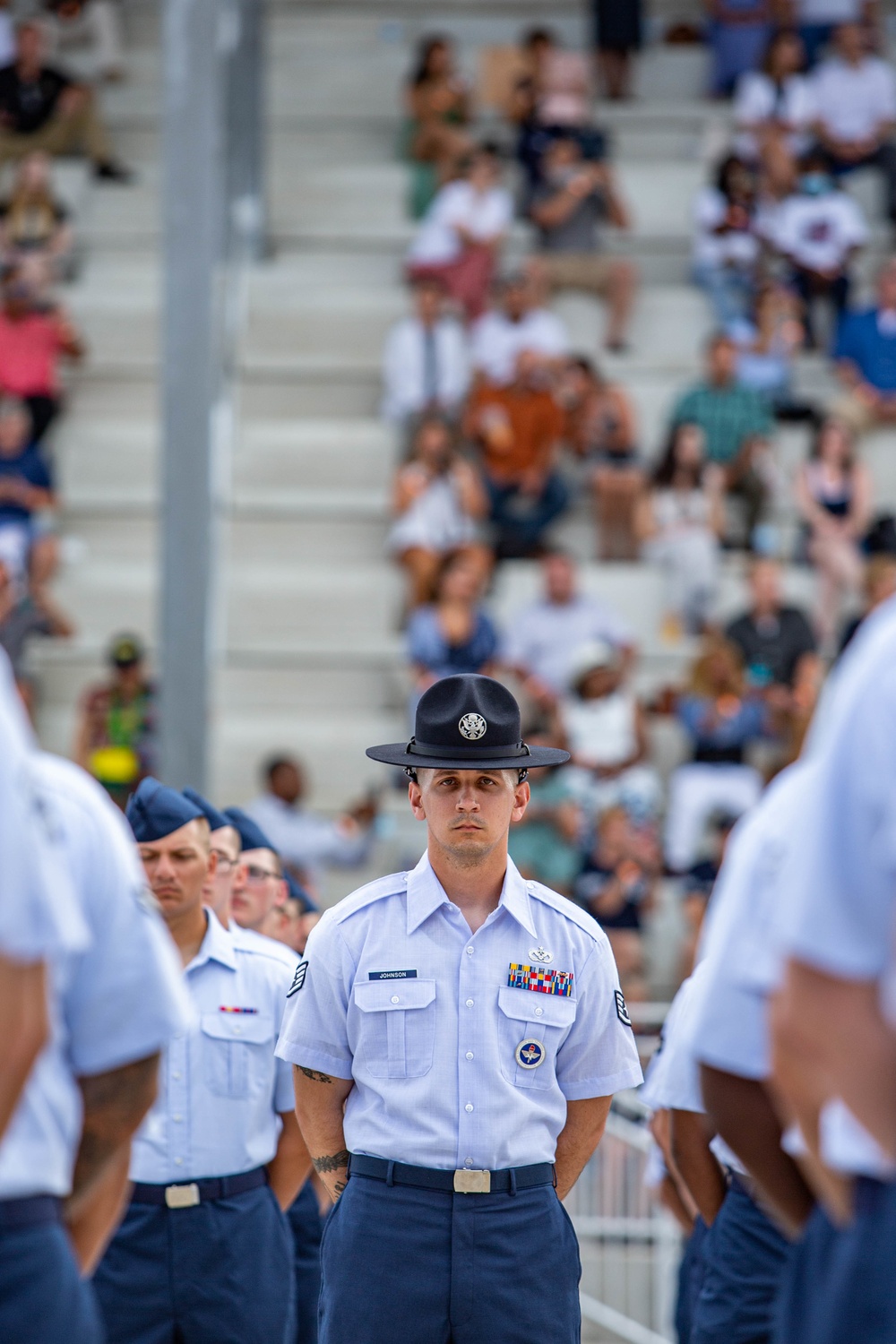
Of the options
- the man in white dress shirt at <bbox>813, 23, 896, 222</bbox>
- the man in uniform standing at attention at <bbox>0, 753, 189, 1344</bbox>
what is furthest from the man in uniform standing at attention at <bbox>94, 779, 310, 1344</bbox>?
the man in white dress shirt at <bbox>813, 23, 896, 222</bbox>

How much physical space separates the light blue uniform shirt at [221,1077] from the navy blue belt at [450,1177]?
1.95 ft

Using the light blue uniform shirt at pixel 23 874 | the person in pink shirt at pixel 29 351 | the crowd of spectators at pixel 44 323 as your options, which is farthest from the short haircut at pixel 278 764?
the light blue uniform shirt at pixel 23 874

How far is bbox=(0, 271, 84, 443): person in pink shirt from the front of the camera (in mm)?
13492

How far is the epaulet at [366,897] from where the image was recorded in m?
3.91

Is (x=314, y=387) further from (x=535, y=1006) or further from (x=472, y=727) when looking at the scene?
(x=535, y=1006)

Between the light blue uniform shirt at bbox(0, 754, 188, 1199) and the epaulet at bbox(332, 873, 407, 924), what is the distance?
4.61 ft

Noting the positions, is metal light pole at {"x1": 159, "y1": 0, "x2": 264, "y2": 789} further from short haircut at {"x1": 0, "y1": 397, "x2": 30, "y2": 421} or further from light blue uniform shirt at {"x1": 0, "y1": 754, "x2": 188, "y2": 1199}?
light blue uniform shirt at {"x1": 0, "y1": 754, "x2": 188, "y2": 1199}

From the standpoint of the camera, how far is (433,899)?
3879 millimetres

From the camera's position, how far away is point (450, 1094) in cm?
373

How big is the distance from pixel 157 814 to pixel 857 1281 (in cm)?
255

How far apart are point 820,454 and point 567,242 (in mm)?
3012

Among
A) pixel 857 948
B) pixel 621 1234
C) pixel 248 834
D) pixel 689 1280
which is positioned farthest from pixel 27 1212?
pixel 621 1234

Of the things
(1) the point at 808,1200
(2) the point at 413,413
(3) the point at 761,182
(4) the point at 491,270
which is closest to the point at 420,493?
(2) the point at 413,413

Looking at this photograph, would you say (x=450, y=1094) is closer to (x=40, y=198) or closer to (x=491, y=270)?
(x=491, y=270)
